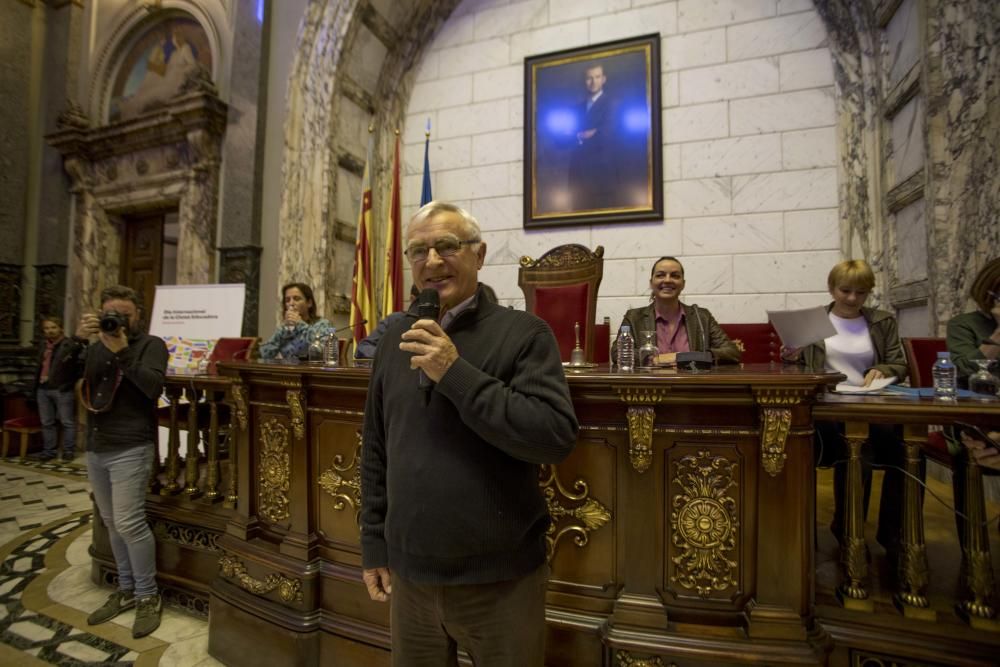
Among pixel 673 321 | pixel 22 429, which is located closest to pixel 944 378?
pixel 673 321

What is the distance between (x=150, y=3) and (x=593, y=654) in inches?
329

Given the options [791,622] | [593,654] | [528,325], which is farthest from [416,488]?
[791,622]

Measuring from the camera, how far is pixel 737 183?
169 inches

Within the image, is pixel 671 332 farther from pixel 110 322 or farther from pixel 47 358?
pixel 47 358

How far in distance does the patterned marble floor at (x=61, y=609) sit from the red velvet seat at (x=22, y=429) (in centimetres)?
196

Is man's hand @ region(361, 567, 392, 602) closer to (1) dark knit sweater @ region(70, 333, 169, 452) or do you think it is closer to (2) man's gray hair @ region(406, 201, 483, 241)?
(2) man's gray hair @ region(406, 201, 483, 241)

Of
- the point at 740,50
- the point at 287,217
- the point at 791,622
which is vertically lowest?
the point at 791,622

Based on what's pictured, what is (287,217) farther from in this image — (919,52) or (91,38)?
(919,52)

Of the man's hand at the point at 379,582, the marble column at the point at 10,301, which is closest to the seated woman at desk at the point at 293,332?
the man's hand at the point at 379,582

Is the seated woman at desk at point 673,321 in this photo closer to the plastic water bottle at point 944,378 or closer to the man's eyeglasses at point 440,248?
the plastic water bottle at point 944,378

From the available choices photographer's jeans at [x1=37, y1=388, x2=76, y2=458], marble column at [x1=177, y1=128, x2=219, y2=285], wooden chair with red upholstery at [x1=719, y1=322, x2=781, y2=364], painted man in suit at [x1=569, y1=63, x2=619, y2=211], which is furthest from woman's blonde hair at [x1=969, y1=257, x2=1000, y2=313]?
photographer's jeans at [x1=37, y1=388, x2=76, y2=458]

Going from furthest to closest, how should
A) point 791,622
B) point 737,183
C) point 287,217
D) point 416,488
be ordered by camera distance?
point 287,217 → point 737,183 → point 791,622 → point 416,488

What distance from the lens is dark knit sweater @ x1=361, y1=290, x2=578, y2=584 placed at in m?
0.95

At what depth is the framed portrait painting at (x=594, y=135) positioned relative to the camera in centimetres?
451
